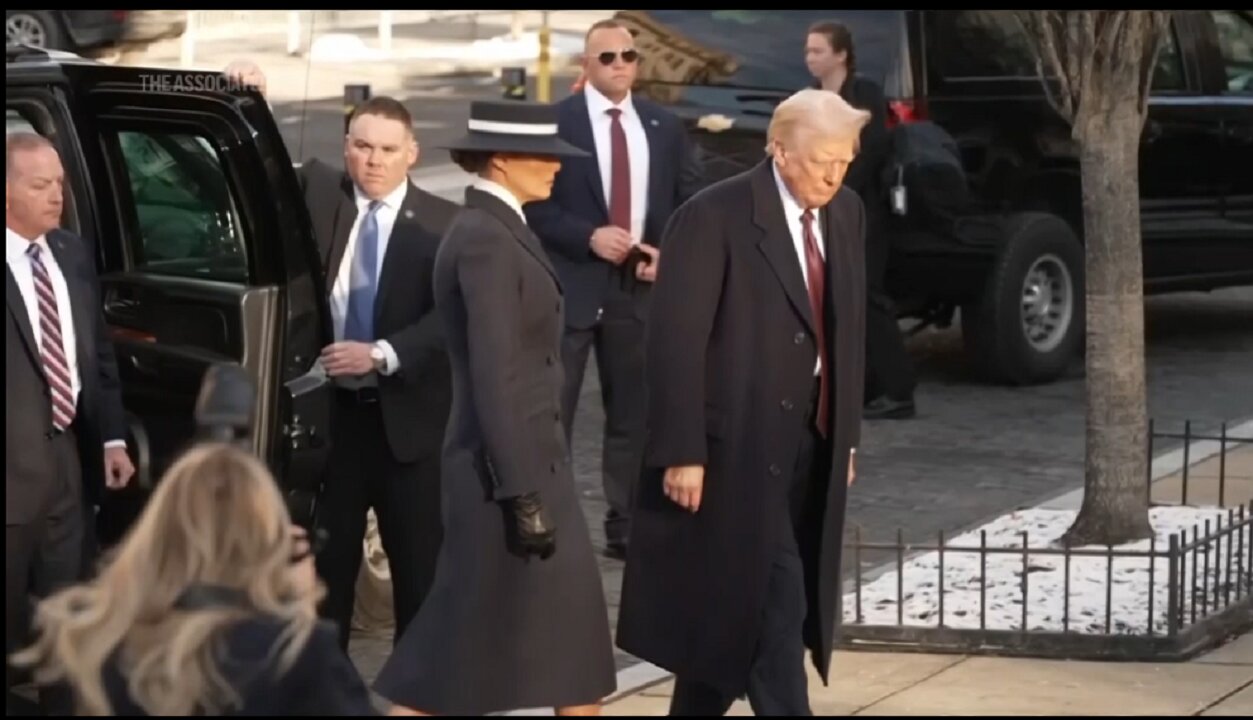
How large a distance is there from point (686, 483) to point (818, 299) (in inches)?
22.5

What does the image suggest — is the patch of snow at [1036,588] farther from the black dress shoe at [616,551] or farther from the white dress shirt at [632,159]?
the white dress shirt at [632,159]

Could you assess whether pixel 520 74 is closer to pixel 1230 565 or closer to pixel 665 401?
pixel 1230 565

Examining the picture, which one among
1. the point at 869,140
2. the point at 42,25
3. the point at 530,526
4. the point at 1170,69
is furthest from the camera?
the point at 42,25

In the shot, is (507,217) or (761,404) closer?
(507,217)

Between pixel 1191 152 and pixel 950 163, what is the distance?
1693 millimetres

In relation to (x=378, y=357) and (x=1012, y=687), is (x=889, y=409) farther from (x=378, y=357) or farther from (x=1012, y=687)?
(x=378, y=357)

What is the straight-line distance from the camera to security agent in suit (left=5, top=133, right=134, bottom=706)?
6.27m

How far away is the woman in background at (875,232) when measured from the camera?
11.5 meters

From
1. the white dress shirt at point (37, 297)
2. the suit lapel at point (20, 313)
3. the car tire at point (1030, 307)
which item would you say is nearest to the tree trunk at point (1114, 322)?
the white dress shirt at point (37, 297)

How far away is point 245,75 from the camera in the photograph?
23.3 feet

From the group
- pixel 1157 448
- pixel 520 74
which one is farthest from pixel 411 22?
pixel 1157 448

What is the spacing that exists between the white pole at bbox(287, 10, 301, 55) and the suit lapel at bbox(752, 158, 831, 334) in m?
12.9

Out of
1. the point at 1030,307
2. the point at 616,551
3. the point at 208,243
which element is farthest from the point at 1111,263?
the point at 1030,307

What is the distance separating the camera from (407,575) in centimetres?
696
